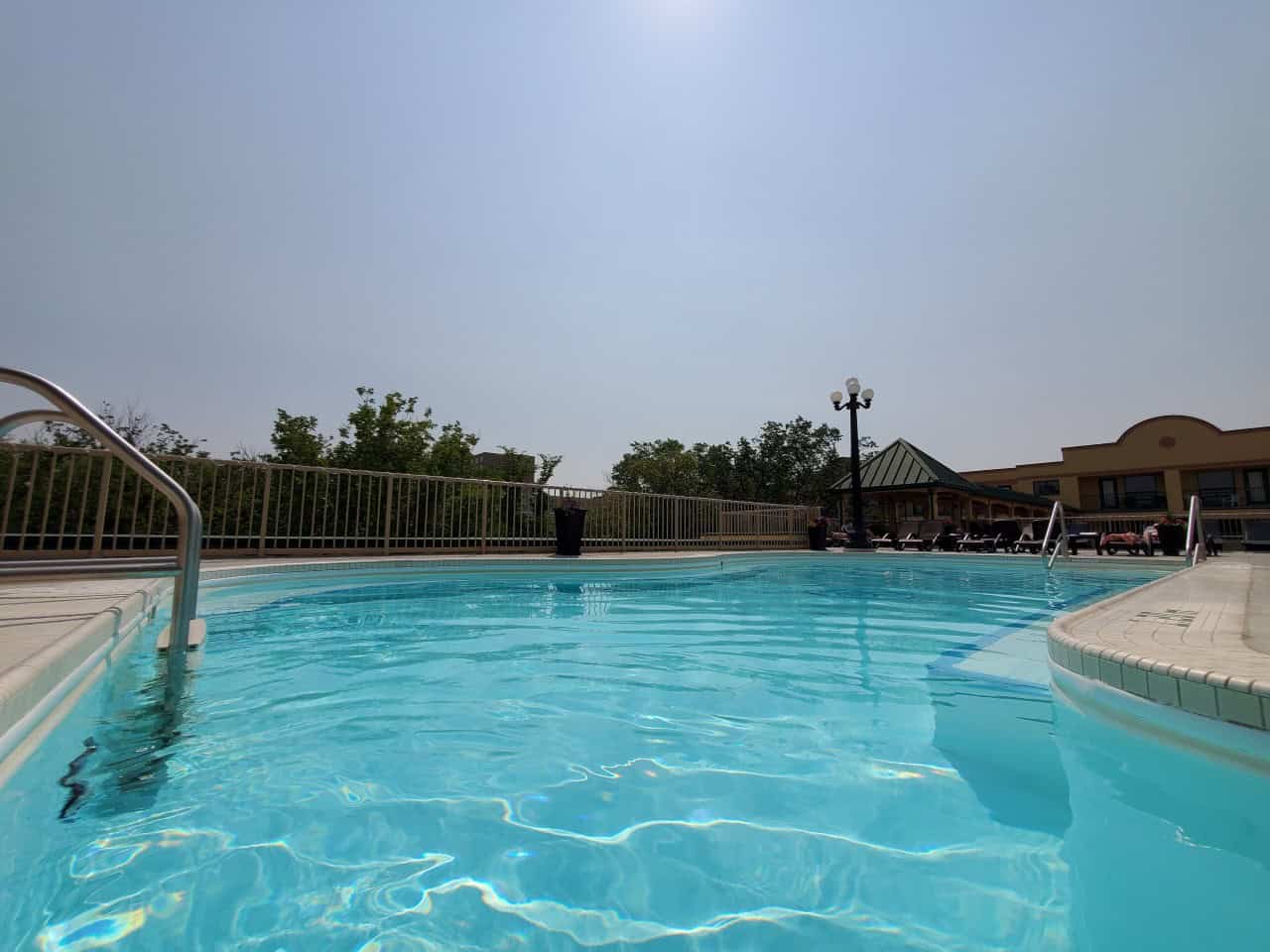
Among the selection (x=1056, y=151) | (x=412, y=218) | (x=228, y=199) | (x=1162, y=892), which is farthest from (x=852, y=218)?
(x=1162, y=892)

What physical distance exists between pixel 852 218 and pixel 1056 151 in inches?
110

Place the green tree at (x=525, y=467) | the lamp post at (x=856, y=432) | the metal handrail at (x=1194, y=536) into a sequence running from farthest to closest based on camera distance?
1. the green tree at (x=525, y=467)
2. the lamp post at (x=856, y=432)
3. the metal handrail at (x=1194, y=536)

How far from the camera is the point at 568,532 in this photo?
994cm

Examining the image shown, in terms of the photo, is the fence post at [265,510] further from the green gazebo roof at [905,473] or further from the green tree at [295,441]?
the green gazebo roof at [905,473]

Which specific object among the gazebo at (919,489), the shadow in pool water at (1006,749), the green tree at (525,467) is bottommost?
the shadow in pool water at (1006,749)

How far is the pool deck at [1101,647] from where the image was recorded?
1418 millimetres

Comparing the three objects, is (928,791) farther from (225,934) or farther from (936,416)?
(936,416)

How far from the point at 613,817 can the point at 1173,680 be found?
1617mm

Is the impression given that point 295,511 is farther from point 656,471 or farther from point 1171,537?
point 656,471

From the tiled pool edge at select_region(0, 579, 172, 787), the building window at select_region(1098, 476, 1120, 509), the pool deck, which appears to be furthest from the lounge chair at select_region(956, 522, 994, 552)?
the building window at select_region(1098, 476, 1120, 509)

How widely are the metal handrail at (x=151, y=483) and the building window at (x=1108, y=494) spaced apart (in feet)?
124

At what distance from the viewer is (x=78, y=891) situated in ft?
3.58

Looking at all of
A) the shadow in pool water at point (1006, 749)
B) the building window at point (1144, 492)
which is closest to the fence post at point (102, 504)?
the shadow in pool water at point (1006, 749)

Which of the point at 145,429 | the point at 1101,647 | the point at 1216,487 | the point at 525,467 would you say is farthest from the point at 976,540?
the point at 1216,487
